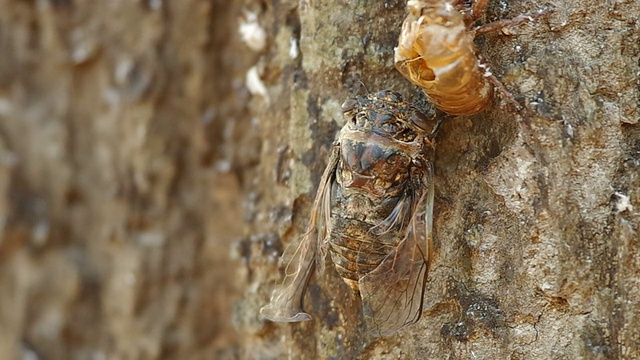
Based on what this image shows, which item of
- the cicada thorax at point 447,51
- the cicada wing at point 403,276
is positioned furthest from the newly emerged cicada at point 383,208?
the cicada thorax at point 447,51

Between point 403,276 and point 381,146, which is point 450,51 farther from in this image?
point 403,276

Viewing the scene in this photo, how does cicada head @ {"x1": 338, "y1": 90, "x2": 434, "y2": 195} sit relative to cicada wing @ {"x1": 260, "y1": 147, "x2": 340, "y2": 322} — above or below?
above

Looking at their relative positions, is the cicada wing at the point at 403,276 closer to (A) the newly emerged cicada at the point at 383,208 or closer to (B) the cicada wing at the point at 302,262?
(A) the newly emerged cicada at the point at 383,208

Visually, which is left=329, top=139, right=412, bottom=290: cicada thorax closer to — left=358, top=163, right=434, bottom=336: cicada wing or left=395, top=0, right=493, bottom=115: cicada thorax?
left=358, top=163, right=434, bottom=336: cicada wing

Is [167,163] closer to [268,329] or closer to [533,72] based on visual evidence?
[268,329]

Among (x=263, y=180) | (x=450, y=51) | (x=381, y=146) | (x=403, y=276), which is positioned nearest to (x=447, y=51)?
(x=450, y=51)

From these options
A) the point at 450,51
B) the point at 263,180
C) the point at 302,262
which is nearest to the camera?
the point at 450,51

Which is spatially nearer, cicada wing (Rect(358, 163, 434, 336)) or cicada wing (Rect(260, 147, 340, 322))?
cicada wing (Rect(358, 163, 434, 336))

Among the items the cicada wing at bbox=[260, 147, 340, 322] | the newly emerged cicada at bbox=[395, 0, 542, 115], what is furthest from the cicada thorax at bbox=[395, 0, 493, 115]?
the cicada wing at bbox=[260, 147, 340, 322]
